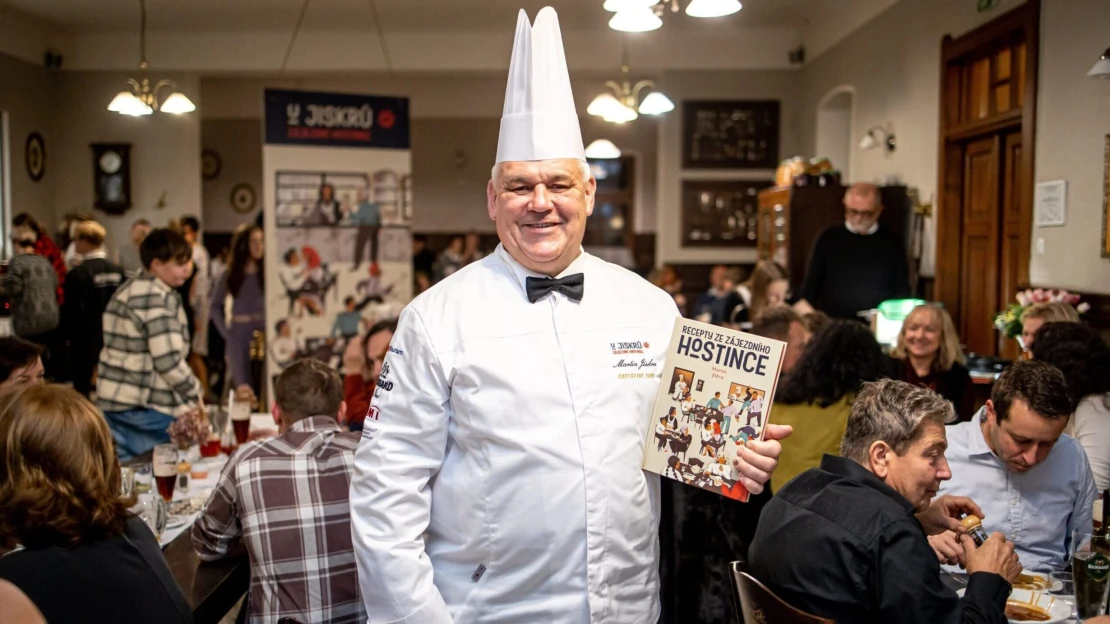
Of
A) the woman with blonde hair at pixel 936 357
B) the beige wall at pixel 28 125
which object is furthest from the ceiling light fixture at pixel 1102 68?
the beige wall at pixel 28 125

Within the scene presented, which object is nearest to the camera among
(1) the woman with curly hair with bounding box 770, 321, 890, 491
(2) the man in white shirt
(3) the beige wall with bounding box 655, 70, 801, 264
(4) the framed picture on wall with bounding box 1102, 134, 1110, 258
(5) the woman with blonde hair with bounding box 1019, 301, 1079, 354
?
(2) the man in white shirt

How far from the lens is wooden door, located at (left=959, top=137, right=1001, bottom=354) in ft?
21.5

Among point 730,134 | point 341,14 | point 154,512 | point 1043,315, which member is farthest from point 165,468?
point 730,134

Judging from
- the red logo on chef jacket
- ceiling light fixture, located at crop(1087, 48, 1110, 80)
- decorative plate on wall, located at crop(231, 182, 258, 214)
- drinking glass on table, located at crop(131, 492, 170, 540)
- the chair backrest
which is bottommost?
drinking glass on table, located at crop(131, 492, 170, 540)

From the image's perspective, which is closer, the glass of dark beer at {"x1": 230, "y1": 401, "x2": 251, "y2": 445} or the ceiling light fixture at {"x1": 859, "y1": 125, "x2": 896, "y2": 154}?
the glass of dark beer at {"x1": 230, "y1": 401, "x2": 251, "y2": 445}

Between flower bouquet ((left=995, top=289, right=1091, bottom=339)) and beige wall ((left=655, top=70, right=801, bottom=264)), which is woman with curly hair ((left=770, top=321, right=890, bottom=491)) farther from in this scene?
beige wall ((left=655, top=70, right=801, bottom=264))

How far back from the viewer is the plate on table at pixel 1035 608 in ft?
7.43

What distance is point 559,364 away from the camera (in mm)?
1795

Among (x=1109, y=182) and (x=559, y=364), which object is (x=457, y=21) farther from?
(x=559, y=364)

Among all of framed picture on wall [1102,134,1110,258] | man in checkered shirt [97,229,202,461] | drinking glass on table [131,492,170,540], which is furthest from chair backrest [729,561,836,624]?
framed picture on wall [1102,134,1110,258]

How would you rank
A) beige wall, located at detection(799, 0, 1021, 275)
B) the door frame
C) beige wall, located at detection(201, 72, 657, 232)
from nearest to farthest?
1. the door frame
2. beige wall, located at detection(799, 0, 1021, 275)
3. beige wall, located at detection(201, 72, 657, 232)

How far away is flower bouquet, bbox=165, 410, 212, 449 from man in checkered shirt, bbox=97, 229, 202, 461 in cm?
103

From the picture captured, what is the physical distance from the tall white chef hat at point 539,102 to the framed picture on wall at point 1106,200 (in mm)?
4008

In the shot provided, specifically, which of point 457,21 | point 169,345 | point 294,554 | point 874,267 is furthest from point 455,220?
point 294,554
